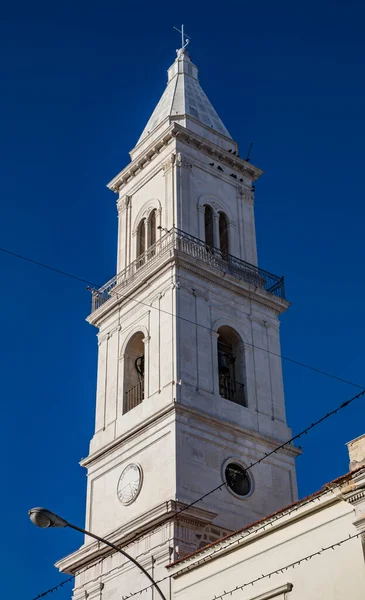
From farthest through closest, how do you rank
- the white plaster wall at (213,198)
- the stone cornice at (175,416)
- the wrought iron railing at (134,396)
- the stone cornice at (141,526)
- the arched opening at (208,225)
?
the arched opening at (208,225) → the white plaster wall at (213,198) → the wrought iron railing at (134,396) → the stone cornice at (175,416) → the stone cornice at (141,526)

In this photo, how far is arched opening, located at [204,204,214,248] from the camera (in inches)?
1562

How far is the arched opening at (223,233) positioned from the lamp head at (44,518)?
68.7ft

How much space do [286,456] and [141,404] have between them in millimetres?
5384

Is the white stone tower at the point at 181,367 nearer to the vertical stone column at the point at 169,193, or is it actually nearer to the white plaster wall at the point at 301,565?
the vertical stone column at the point at 169,193

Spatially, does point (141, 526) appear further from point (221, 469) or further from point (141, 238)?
point (141, 238)

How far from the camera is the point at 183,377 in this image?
3391 centimetres

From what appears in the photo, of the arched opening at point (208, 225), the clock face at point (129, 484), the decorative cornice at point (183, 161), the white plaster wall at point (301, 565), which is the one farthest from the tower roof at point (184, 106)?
the white plaster wall at point (301, 565)

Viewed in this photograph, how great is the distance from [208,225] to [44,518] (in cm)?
2172

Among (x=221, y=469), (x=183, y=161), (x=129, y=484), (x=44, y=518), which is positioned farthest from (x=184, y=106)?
(x=44, y=518)

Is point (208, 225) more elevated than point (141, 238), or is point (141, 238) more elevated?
point (141, 238)

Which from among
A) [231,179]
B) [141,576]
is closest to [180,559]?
[141,576]

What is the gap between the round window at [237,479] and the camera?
33188mm

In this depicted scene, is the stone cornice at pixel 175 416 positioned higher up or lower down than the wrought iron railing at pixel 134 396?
lower down

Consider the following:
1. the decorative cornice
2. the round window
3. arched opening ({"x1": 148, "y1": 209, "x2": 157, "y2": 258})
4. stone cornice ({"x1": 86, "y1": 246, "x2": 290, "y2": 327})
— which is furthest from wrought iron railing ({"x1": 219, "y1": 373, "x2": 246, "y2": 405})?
the decorative cornice
